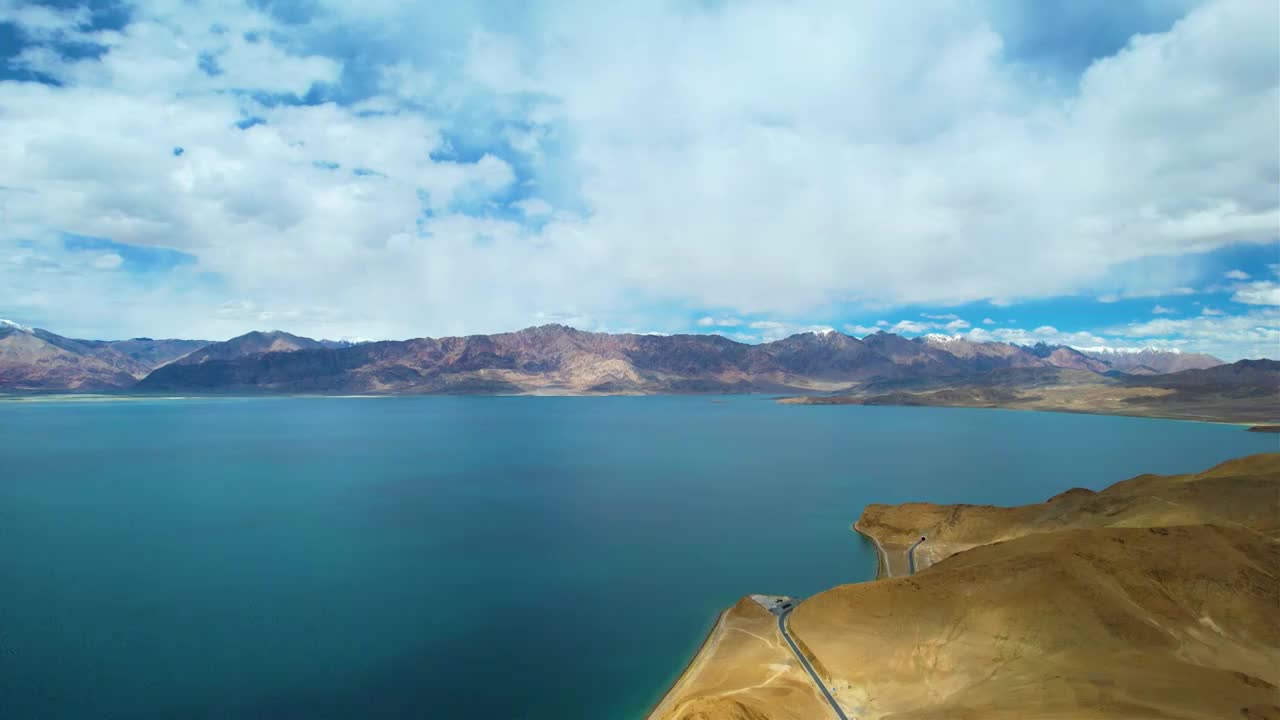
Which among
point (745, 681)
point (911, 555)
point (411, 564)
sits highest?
point (745, 681)

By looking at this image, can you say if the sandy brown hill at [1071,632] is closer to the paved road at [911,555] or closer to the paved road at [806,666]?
the paved road at [806,666]

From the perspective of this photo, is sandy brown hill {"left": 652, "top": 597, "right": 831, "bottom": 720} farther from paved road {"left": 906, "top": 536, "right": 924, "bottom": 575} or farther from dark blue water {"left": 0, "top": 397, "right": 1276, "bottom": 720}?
paved road {"left": 906, "top": 536, "right": 924, "bottom": 575}

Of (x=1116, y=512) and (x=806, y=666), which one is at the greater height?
(x=1116, y=512)

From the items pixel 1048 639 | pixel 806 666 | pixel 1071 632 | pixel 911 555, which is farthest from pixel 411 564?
pixel 1071 632

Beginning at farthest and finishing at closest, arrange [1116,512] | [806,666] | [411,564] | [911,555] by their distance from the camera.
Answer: [911,555] < [411,564] < [1116,512] < [806,666]

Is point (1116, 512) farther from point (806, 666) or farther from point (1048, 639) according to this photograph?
point (806, 666)

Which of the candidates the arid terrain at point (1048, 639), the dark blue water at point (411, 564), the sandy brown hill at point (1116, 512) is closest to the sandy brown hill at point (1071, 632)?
the arid terrain at point (1048, 639)

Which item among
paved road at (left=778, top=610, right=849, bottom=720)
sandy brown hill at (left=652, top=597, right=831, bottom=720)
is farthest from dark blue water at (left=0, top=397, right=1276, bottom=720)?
paved road at (left=778, top=610, right=849, bottom=720)
